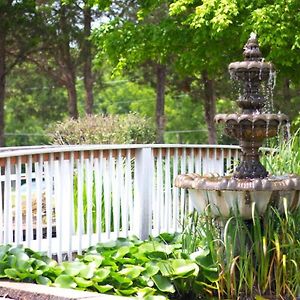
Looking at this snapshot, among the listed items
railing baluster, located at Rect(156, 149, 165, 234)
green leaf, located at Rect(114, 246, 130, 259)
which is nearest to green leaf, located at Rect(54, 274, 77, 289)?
green leaf, located at Rect(114, 246, 130, 259)

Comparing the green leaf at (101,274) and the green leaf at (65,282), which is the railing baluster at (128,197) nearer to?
the green leaf at (101,274)

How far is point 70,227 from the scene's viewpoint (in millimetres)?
7082

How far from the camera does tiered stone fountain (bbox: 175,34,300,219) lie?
6.05 meters

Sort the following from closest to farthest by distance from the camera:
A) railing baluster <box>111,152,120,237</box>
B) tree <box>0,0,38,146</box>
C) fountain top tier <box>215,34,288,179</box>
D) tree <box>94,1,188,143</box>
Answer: fountain top tier <box>215,34,288,179</box> < railing baluster <box>111,152,120,237</box> < tree <box>94,1,188,143</box> < tree <box>0,0,38,146</box>

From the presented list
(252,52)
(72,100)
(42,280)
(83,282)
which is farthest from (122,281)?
(72,100)

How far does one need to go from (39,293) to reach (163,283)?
3.62 ft

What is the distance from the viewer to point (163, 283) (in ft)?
19.8

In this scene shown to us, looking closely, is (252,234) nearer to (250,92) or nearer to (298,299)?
(298,299)

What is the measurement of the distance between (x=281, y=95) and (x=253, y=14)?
12295 millimetres

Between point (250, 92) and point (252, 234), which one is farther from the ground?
point (250, 92)

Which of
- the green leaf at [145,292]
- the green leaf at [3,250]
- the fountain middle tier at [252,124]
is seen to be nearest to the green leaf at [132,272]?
the green leaf at [145,292]

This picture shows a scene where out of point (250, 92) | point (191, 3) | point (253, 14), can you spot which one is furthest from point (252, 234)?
point (191, 3)

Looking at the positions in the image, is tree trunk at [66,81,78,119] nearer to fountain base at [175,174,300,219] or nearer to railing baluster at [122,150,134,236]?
railing baluster at [122,150,134,236]

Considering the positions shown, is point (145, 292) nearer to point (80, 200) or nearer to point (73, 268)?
point (73, 268)
